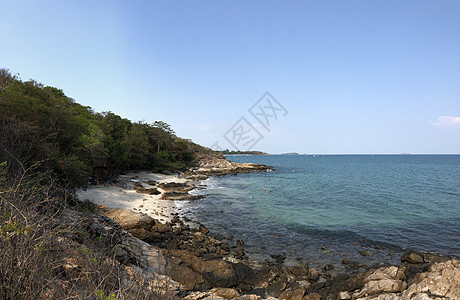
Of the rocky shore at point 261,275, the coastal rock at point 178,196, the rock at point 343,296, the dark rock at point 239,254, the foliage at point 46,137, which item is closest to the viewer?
the rocky shore at point 261,275

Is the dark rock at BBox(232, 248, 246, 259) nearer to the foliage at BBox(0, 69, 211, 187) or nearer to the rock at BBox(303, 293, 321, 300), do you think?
the rock at BBox(303, 293, 321, 300)

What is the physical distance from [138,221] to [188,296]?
7.80 meters

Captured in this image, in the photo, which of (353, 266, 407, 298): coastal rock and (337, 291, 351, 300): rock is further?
(337, 291, 351, 300): rock

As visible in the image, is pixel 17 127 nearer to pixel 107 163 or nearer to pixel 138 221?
pixel 138 221

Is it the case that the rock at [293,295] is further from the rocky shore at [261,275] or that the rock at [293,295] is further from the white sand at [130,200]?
the white sand at [130,200]

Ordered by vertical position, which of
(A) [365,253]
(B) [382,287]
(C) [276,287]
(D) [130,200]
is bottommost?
(A) [365,253]

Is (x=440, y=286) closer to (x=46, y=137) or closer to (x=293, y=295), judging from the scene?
(x=293, y=295)

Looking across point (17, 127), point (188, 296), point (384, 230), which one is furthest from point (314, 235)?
point (17, 127)

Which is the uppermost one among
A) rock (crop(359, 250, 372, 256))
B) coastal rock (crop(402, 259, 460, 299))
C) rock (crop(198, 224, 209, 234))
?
coastal rock (crop(402, 259, 460, 299))

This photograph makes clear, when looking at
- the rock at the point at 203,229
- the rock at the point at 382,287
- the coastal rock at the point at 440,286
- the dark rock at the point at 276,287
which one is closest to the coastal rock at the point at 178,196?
the rock at the point at 203,229

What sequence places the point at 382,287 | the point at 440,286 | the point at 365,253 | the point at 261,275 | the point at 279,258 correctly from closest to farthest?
the point at 440,286 < the point at 382,287 < the point at 261,275 < the point at 279,258 < the point at 365,253

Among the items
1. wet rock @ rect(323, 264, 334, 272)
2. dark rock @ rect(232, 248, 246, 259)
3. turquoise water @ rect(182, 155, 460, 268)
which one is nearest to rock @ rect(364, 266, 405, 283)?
wet rock @ rect(323, 264, 334, 272)

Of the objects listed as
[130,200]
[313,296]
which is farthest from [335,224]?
[130,200]

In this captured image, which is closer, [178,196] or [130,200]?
[130,200]
